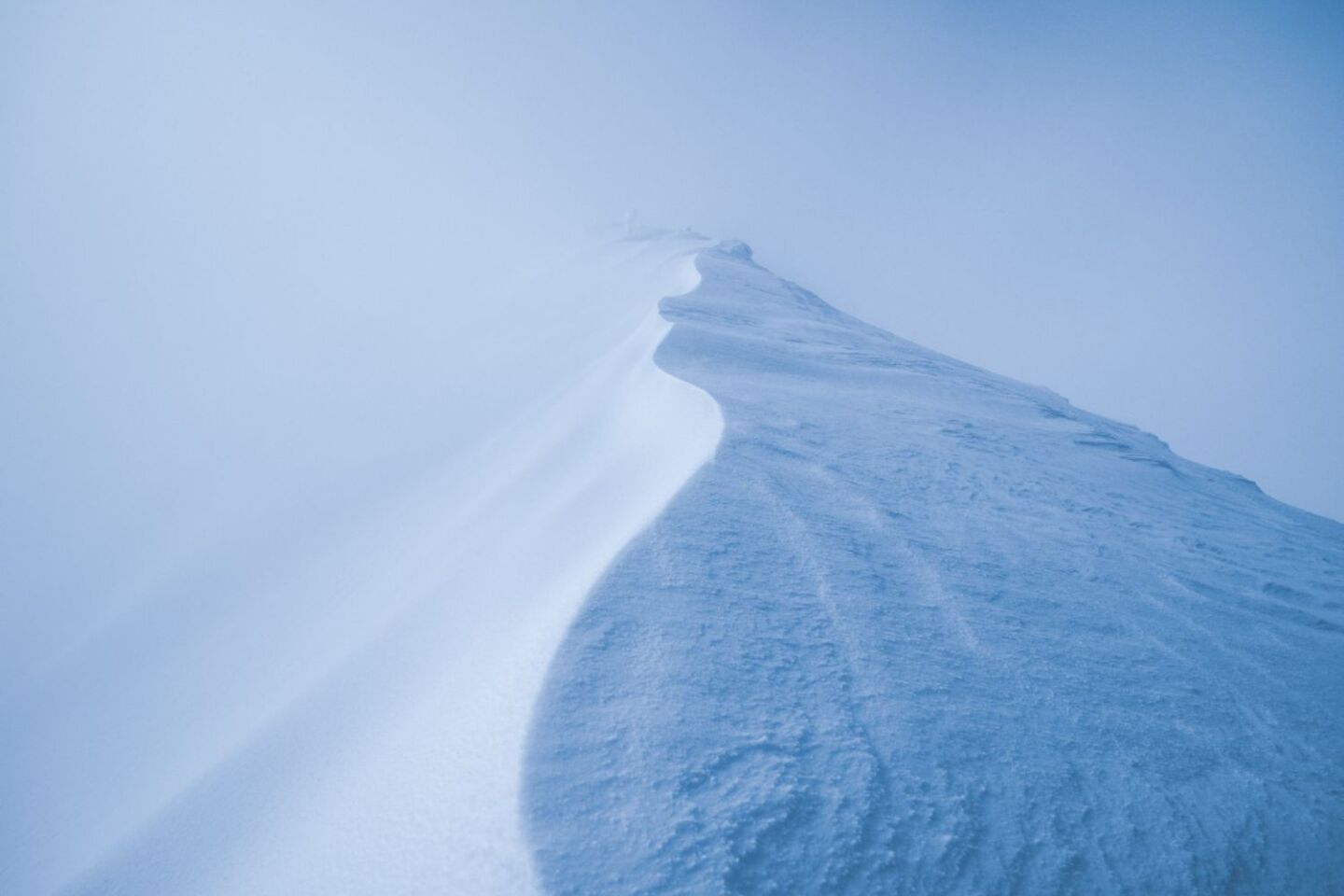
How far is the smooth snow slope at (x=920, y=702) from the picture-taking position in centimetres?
76

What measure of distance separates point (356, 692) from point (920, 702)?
45.7 inches

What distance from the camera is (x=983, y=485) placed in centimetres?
209

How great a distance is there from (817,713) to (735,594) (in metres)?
0.28

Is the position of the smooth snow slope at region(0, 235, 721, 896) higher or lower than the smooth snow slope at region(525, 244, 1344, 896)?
lower

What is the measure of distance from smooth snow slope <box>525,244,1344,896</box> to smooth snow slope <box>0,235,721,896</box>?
0.40 ft

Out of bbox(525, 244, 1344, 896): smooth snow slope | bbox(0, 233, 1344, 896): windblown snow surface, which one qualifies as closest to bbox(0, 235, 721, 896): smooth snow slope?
bbox(0, 233, 1344, 896): windblown snow surface

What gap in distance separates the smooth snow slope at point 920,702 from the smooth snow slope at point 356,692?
0.12m

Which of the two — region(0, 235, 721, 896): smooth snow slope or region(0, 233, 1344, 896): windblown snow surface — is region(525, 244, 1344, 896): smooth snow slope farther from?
region(0, 235, 721, 896): smooth snow slope

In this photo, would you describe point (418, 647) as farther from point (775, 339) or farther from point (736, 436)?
point (775, 339)

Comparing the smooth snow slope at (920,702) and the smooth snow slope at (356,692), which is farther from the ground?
the smooth snow slope at (920,702)

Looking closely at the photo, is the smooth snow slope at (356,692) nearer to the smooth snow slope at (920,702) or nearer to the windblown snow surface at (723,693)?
the windblown snow surface at (723,693)

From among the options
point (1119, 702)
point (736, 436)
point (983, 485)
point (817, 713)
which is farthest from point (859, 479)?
point (817, 713)

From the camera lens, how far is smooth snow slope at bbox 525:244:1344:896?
765 millimetres

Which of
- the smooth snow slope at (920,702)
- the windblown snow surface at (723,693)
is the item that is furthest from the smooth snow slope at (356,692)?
the smooth snow slope at (920,702)
